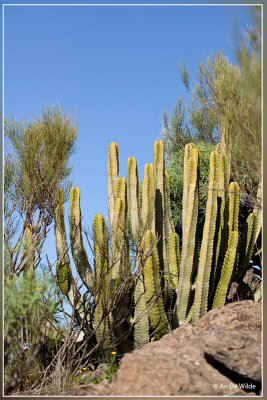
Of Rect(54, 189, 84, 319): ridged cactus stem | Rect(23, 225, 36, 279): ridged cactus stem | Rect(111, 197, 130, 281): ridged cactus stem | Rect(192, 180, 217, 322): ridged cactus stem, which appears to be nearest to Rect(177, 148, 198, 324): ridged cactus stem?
Rect(192, 180, 217, 322): ridged cactus stem

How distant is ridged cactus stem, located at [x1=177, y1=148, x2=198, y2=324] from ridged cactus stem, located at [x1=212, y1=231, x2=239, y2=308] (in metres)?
0.35

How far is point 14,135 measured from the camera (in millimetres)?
6234

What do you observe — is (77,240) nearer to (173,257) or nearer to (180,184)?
(173,257)

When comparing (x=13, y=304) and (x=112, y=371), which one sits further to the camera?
(x=112, y=371)

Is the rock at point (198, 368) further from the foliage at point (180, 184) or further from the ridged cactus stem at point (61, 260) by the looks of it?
the foliage at point (180, 184)

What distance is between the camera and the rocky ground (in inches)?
150

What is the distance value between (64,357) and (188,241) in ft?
6.31

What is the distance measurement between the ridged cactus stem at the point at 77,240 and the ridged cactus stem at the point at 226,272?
1567 mm

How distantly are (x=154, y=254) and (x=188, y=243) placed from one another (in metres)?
0.48

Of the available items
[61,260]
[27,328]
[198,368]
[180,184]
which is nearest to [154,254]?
[61,260]

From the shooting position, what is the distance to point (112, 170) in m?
6.78

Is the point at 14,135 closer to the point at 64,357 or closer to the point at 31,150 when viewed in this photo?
the point at 31,150

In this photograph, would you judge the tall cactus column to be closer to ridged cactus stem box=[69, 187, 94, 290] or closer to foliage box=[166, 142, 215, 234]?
ridged cactus stem box=[69, 187, 94, 290]

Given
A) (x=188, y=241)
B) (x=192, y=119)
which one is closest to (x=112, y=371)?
(x=188, y=241)
